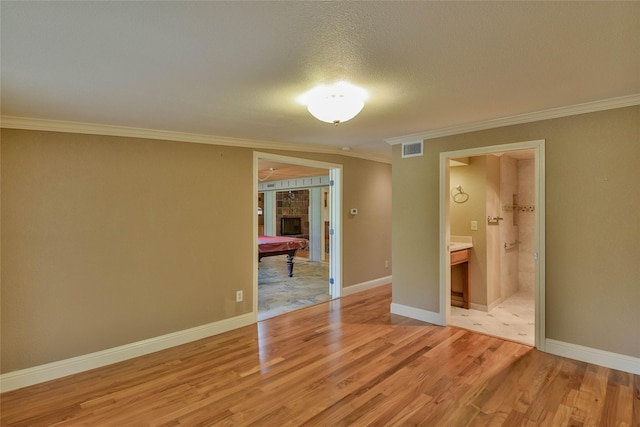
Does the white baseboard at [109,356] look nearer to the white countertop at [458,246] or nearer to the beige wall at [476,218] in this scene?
the white countertop at [458,246]

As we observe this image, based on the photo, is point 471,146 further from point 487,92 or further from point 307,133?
point 307,133

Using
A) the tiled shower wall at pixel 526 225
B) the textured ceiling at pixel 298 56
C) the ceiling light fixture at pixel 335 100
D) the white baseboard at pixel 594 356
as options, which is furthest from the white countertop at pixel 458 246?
the ceiling light fixture at pixel 335 100

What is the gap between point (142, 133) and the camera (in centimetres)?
319

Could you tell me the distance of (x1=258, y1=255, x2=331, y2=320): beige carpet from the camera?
15.3 feet

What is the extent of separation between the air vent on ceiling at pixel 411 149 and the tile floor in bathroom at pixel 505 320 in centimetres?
206

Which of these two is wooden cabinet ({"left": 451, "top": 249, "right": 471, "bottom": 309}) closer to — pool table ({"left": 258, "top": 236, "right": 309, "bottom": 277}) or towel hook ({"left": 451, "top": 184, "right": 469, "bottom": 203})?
towel hook ({"left": 451, "top": 184, "right": 469, "bottom": 203})

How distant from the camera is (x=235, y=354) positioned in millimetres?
3131

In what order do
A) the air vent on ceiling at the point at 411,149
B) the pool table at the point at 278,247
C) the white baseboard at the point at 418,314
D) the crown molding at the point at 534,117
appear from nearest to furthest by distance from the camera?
the crown molding at the point at 534,117 → the white baseboard at the point at 418,314 → the air vent on ceiling at the point at 411,149 → the pool table at the point at 278,247

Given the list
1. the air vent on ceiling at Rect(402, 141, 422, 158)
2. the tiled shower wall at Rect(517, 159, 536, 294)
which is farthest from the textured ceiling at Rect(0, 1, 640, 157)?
the tiled shower wall at Rect(517, 159, 536, 294)

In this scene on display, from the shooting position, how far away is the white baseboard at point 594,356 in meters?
2.64

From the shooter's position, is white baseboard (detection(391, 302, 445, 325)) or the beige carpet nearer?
white baseboard (detection(391, 302, 445, 325))

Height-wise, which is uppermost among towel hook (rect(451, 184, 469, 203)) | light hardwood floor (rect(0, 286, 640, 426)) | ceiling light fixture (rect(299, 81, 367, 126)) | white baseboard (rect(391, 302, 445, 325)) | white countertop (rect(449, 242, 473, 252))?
ceiling light fixture (rect(299, 81, 367, 126))

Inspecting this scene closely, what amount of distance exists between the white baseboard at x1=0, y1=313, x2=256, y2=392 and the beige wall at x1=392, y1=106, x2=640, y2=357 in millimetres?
3368

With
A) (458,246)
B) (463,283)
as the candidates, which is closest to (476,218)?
(458,246)
